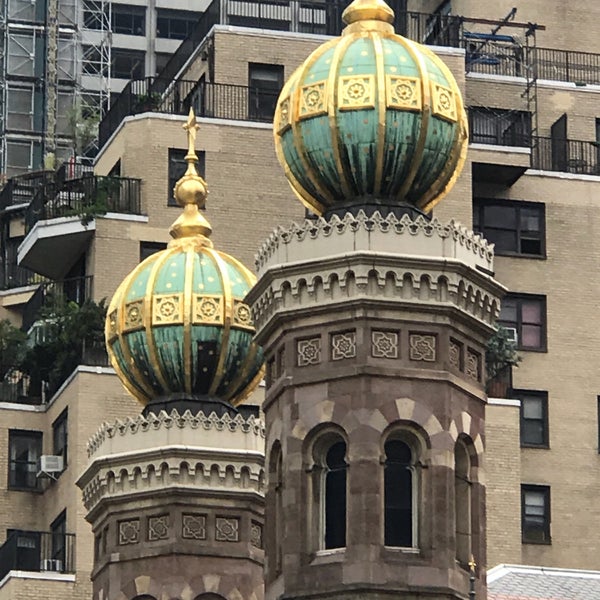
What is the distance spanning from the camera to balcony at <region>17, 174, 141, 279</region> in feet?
337

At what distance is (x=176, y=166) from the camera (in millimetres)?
Result: 103062

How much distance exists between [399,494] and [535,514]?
43.3 meters

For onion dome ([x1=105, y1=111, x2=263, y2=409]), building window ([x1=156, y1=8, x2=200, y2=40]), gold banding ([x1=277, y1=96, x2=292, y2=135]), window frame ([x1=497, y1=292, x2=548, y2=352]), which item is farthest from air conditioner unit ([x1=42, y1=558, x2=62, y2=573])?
building window ([x1=156, y1=8, x2=200, y2=40])

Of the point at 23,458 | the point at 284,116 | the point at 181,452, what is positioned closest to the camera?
the point at 284,116

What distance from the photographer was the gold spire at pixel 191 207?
240 ft

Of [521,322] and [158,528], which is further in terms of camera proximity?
[521,322]

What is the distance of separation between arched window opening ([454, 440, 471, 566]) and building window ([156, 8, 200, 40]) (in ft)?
322

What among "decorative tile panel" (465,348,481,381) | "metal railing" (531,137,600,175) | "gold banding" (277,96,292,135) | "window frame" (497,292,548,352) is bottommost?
"decorative tile panel" (465,348,481,381)

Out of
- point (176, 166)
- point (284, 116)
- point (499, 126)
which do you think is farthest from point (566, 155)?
point (284, 116)

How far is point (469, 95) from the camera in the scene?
360ft

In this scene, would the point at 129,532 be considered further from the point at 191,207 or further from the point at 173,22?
the point at 173,22

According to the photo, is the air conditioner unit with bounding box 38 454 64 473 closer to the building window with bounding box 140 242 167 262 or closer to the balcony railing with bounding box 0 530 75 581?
the balcony railing with bounding box 0 530 75 581

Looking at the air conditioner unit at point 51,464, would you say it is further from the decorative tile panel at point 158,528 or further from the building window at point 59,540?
the decorative tile panel at point 158,528

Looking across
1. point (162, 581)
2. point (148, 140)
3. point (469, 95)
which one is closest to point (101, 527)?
point (162, 581)
